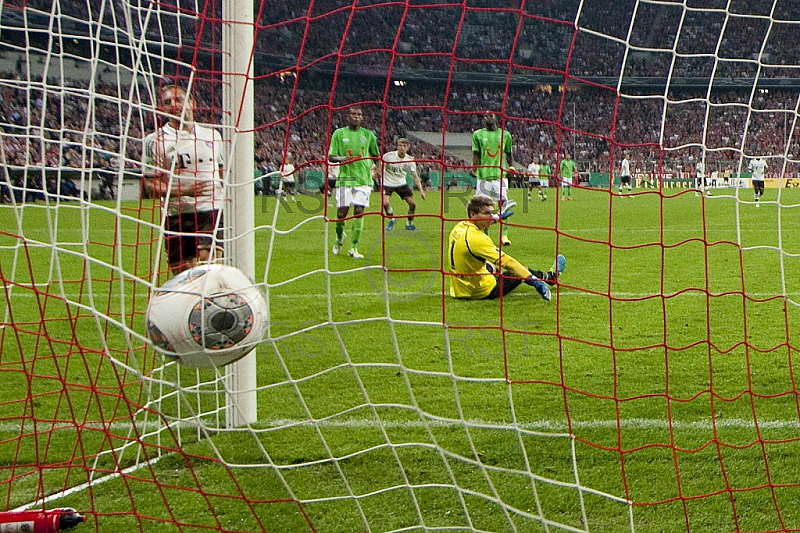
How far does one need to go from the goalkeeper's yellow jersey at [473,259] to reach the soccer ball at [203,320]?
140 inches

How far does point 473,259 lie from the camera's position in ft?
20.1

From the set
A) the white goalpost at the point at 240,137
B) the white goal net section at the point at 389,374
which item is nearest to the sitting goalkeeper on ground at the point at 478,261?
the white goal net section at the point at 389,374

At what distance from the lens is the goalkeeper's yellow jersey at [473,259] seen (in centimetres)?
601

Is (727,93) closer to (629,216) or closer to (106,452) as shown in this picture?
(629,216)

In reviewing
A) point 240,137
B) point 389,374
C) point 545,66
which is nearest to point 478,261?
point 389,374

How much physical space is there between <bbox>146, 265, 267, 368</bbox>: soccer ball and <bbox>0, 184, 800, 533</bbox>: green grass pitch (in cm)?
10

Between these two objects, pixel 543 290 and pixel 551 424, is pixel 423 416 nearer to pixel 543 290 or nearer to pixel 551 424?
pixel 551 424

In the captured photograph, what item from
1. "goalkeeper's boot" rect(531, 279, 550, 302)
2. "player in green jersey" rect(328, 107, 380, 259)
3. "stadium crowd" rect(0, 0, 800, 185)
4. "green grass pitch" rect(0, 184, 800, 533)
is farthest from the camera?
"stadium crowd" rect(0, 0, 800, 185)

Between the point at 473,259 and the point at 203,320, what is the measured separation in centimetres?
394

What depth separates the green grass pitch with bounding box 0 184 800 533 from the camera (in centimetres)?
265

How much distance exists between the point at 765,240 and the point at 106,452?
971 centimetres

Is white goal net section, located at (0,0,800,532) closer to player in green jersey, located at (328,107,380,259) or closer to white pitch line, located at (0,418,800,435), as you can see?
white pitch line, located at (0,418,800,435)

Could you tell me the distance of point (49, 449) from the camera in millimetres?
3314

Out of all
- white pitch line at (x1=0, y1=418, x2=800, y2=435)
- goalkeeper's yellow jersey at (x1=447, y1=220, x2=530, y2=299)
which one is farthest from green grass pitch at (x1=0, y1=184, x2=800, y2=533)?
goalkeeper's yellow jersey at (x1=447, y1=220, x2=530, y2=299)
